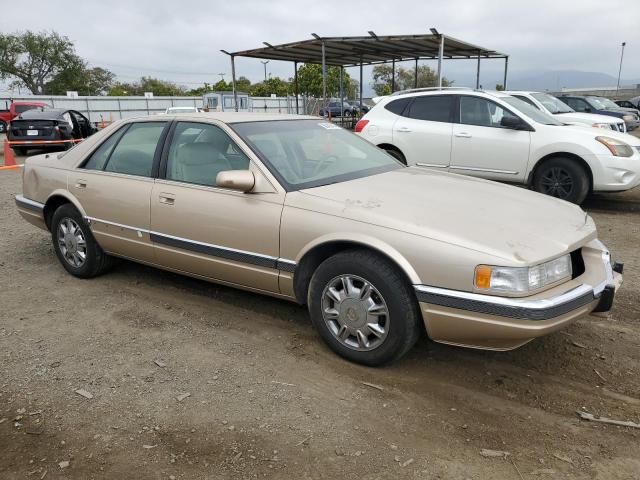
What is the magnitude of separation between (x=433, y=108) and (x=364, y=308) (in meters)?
5.87

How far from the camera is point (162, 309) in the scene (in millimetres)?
4180

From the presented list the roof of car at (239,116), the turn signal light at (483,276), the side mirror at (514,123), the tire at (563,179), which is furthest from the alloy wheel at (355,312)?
the side mirror at (514,123)

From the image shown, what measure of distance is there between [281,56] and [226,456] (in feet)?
59.7

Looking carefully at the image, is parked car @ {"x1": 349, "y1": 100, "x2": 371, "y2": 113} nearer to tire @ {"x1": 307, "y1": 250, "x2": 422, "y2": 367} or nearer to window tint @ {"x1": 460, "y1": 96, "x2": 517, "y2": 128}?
window tint @ {"x1": 460, "y1": 96, "x2": 517, "y2": 128}

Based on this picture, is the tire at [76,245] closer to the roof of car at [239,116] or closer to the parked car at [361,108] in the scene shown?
the roof of car at [239,116]

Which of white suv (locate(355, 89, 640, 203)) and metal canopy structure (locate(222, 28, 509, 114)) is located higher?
metal canopy structure (locate(222, 28, 509, 114))

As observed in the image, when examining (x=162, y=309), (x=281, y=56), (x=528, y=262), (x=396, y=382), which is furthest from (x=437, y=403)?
(x=281, y=56)

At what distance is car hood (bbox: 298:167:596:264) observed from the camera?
9.37 ft

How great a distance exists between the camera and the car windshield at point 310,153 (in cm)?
368

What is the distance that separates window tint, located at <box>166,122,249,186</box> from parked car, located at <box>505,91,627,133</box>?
871 cm

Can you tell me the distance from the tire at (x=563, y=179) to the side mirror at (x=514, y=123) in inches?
23.3

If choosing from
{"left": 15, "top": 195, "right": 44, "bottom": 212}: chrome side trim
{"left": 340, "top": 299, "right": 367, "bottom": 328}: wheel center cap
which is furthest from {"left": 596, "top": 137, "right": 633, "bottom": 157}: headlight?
{"left": 15, "top": 195, "right": 44, "bottom": 212}: chrome side trim

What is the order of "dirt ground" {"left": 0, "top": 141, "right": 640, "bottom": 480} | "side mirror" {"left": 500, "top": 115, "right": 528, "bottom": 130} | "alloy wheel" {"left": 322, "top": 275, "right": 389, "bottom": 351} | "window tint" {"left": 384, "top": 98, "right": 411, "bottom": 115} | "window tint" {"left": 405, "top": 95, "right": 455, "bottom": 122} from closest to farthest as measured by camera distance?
"dirt ground" {"left": 0, "top": 141, "right": 640, "bottom": 480}, "alloy wheel" {"left": 322, "top": 275, "right": 389, "bottom": 351}, "side mirror" {"left": 500, "top": 115, "right": 528, "bottom": 130}, "window tint" {"left": 405, "top": 95, "right": 455, "bottom": 122}, "window tint" {"left": 384, "top": 98, "right": 411, "bottom": 115}

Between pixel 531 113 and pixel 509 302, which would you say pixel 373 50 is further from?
pixel 509 302
